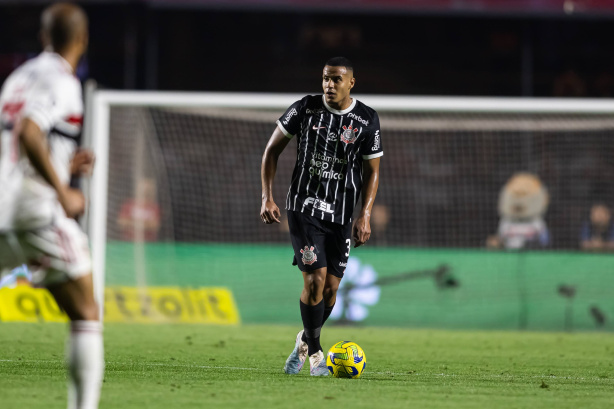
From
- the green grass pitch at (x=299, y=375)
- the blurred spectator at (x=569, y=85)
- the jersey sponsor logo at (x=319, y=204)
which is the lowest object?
the green grass pitch at (x=299, y=375)

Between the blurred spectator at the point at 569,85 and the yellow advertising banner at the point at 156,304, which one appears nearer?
the yellow advertising banner at the point at 156,304

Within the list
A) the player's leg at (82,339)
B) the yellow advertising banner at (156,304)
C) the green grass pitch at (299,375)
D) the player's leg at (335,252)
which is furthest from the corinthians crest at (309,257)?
the yellow advertising banner at (156,304)

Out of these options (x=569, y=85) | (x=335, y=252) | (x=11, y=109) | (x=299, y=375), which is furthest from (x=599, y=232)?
(x=11, y=109)

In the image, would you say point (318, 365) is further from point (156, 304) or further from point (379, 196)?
point (379, 196)

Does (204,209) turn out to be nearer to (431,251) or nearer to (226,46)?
(431,251)

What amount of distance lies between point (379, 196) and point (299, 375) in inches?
350

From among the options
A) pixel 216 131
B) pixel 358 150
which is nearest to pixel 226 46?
pixel 216 131

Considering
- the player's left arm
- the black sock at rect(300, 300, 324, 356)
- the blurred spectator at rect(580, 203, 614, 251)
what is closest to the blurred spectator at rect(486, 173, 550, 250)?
the blurred spectator at rect(580, 203, 614, 251)

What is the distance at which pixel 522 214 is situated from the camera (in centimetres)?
1468

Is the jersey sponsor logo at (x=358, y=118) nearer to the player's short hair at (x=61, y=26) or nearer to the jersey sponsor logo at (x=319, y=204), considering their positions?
the jersey sponsor logo at (x=319, y=204)

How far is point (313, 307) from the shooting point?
23.6ft

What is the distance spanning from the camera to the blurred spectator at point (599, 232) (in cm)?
1427

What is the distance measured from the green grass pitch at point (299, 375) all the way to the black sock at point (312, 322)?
23 centimetres

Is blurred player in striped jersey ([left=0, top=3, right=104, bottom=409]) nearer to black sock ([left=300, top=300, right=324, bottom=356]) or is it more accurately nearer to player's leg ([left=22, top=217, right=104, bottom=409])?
player's leg ([left=22, top=217, right=104, bottom=409])
